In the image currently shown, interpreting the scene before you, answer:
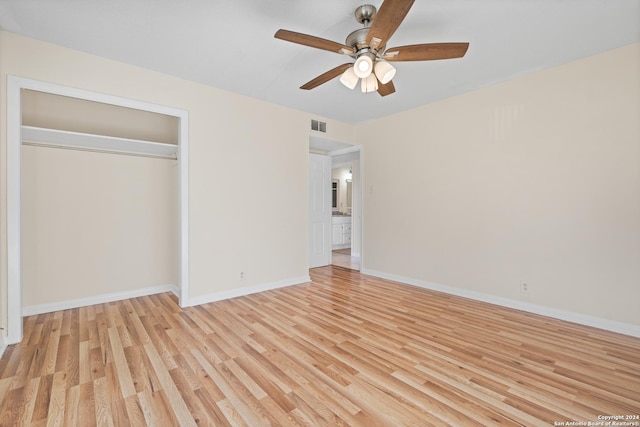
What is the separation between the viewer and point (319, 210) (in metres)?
5.81

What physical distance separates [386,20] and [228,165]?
2.68 metres

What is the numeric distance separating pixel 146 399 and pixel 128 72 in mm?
3172

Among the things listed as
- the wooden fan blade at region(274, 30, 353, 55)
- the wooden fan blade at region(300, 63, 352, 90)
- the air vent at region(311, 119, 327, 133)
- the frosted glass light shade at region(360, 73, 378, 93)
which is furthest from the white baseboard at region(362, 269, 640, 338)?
the wooden fan blade at region(274, 30, 353, 55)

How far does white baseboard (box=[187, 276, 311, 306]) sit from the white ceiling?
271 centimetres

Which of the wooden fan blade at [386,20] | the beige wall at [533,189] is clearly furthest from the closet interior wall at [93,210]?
the beige wall at [533,189]

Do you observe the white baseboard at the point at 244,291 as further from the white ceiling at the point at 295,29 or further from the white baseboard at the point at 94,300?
the white ceiling at the point at 295,29

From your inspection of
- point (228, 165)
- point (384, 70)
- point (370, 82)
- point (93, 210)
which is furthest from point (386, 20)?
point (93, 210)

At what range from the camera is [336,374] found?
2.04 meters

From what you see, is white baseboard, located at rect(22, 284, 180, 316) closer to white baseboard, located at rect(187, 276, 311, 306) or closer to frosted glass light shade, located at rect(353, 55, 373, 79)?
white baseboard, located at rect(187, 276, 311, 306)

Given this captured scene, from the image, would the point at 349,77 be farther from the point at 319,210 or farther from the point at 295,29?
the point at 319,210

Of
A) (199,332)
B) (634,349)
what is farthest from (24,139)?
(634,349)

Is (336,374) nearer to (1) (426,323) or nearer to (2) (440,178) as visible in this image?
(1) (426,323)

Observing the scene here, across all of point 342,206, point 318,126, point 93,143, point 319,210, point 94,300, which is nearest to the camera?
point 93,143

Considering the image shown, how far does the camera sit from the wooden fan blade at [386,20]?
1.64m
